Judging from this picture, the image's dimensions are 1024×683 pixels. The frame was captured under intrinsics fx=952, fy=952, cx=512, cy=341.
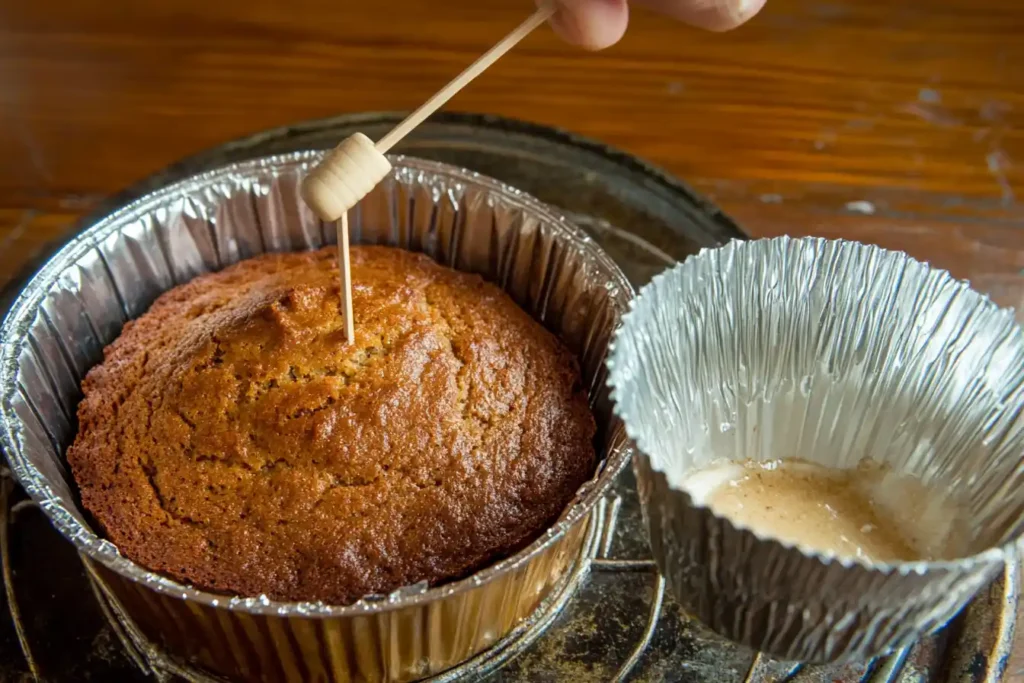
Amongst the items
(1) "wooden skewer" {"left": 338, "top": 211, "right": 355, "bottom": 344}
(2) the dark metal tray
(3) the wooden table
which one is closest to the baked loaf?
(1) "wooden skewer" {"left": 338, "top": 211, "right": 355, "bottom": 344}

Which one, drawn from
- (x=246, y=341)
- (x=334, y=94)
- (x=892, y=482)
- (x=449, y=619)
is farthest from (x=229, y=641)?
(x=334, y=94)

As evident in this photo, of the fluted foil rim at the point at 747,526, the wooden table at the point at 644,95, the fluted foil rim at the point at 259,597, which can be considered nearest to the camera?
the fluted foil rim at the point at 747,526

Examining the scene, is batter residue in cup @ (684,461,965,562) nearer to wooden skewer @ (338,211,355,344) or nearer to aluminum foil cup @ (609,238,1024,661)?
aluminum foil cup @ (609,238,1024,661)

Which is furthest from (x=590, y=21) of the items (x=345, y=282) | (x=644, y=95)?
(x=644, y=95)

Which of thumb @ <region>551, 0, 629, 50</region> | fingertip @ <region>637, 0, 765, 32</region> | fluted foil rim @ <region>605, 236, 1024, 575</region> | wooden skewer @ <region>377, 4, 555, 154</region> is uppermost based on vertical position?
fingertip @ <region>637, 0, 765, 32</region>

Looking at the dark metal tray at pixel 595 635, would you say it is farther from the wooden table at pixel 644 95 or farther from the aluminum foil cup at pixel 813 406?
the wooden table at pixel 644 95

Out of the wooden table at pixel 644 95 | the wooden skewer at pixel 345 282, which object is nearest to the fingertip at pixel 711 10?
the wooden skewer at pixel 345 282

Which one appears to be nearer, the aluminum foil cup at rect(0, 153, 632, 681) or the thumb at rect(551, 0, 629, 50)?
the aluminum foil cup at rect(0, 153, 632, 681)
